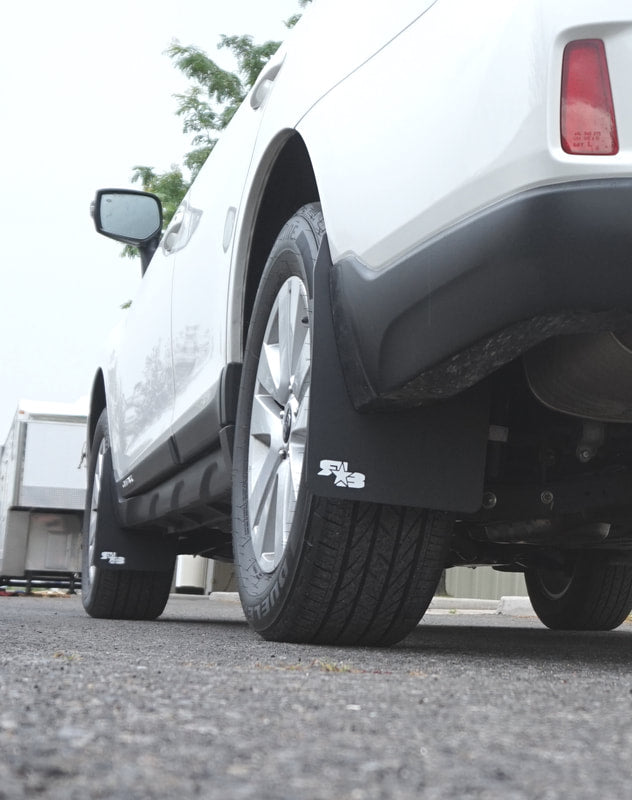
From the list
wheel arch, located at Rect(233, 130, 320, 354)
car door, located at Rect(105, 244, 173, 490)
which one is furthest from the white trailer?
wheel arch, located at Rect(233, 130, 320, 354)

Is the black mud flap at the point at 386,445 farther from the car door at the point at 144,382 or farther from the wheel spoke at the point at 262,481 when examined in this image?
the car door at the point at 144,382

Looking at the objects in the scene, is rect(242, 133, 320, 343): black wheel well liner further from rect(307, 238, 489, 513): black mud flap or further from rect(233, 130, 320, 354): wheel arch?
rect(307, 238, 489, 513): black mud flap

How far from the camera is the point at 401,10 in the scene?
7.51 feet

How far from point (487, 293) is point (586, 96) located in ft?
1.21

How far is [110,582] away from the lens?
5.14 m

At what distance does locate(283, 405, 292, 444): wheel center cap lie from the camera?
108 inches

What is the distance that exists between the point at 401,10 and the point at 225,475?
5.04ft

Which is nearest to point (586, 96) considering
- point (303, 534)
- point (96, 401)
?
point (303, 534)

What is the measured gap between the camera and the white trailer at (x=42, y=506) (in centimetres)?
1334

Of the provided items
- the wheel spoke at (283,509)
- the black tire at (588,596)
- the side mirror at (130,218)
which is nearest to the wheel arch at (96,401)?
the side mirror at (130,218)

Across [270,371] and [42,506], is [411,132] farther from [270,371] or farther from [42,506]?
[42,506]

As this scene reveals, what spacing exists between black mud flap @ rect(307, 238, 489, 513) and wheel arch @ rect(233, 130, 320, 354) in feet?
1.93

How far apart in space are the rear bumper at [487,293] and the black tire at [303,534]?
34 centimetres

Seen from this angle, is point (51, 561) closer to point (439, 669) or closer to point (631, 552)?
point (631, 552)
